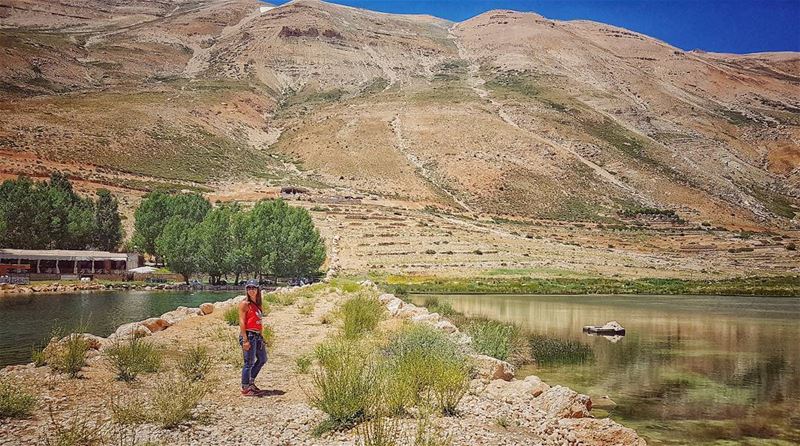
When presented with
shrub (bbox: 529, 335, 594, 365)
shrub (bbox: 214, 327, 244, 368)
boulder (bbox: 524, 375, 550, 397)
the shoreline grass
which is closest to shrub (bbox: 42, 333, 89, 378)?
shrub (bbox: 214, 327, 244, 368)

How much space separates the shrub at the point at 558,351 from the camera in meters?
17.1

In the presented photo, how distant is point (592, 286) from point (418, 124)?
73546 millimetres

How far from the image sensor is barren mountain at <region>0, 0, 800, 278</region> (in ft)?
294

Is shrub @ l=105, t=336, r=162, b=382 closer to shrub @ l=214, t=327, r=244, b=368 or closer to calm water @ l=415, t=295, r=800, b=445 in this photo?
shrub @ l=214, t=327, r=244, b=368

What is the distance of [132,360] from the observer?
460 inches

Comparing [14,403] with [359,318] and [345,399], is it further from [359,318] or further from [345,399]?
[359,318]

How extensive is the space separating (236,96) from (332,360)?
130979mm

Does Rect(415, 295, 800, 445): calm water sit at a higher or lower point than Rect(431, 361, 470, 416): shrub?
lower

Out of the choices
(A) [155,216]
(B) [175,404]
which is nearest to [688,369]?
(B) [175,404]

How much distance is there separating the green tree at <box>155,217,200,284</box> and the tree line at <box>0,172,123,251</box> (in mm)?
9723

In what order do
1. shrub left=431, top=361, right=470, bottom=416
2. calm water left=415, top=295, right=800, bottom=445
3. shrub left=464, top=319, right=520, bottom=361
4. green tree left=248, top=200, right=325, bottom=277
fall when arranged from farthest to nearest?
green tree left=248, top=200, right=325, bottom=277
shrub left=464, top=319, right=520, bottom=361
calm water left=415, top=295, right=800, bottom=445
shrub left=431, top=361, right=470, bottom=416

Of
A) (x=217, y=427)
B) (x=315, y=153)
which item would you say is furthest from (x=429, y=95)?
(x=217, y=427)

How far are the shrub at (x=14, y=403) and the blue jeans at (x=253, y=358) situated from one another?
124 inches

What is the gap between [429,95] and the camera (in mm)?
133875
